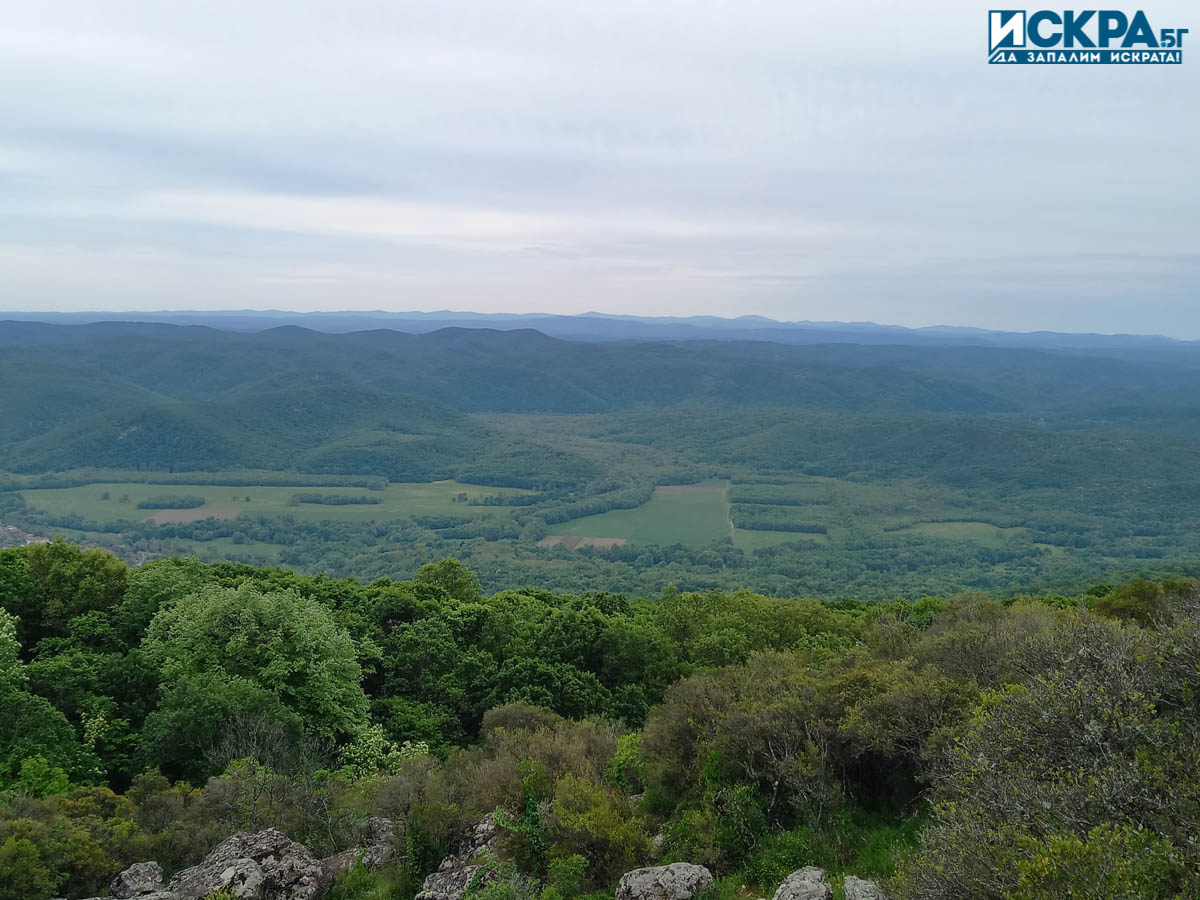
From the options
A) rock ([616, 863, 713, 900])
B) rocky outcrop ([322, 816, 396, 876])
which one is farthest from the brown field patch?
rock ([616, 863, 713, 900])

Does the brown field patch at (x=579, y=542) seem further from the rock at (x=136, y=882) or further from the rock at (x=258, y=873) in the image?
the rock at (x=136, y=882)

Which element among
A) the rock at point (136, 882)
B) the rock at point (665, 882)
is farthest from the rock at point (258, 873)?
the rock at point (665, 882)

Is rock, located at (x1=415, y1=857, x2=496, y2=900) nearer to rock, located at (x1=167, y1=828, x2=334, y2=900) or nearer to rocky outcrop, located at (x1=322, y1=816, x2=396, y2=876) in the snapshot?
rocky outcrop, located at (x1=322, y1=816, x2=396, y2=876)

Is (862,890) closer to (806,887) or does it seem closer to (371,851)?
(806,887)

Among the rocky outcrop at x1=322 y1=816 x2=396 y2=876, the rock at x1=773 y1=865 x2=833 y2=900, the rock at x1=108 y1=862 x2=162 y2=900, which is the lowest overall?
the rocky outcrop at x1=322 y1=816 x2=396 y2=876

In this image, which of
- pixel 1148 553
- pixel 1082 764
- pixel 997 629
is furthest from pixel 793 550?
pixel 1082 764

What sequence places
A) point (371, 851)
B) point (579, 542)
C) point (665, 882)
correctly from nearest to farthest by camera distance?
point (665, 882), point (371, 851), point (579, 542)

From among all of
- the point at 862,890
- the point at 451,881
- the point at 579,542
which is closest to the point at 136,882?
the point at 451,881

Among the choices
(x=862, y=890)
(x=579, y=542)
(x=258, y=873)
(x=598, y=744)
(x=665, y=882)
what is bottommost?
(x=579, y=542)
